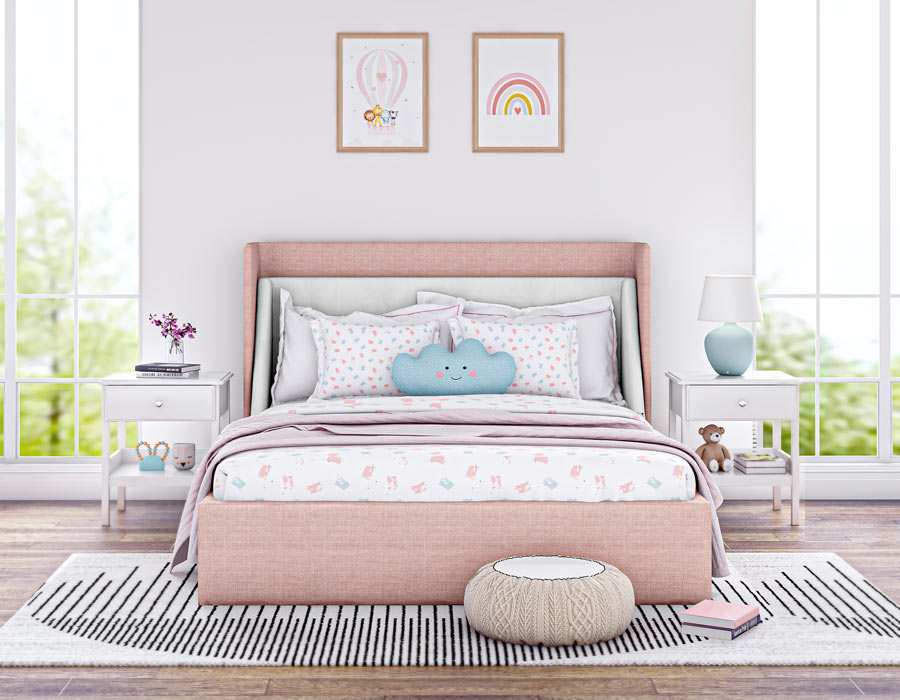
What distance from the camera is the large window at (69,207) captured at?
6.51 metres

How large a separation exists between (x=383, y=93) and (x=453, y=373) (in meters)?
1.47

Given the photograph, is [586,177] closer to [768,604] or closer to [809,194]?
[768,604]

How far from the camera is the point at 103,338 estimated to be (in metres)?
7.30

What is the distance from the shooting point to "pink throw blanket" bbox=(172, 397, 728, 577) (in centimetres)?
300

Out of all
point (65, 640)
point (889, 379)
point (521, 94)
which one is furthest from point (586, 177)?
point (65, 640)

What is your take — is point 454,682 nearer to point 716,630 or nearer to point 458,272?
point 716,630

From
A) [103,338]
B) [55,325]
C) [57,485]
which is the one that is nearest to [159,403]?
[57,485]

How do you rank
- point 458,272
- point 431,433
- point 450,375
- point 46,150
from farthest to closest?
point 46,150
point 458,272
point 450,375
point 431,433

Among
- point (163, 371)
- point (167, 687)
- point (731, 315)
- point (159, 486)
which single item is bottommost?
point (167, 687)

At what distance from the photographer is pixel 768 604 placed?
2939 millimetres

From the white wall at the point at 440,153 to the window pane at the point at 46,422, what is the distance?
9.95 feet

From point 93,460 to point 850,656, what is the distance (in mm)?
3436

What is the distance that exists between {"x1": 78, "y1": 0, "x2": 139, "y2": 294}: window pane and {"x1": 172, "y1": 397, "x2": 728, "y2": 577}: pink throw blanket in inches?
137

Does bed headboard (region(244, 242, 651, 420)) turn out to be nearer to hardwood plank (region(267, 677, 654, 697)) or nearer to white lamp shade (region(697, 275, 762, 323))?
white lamp shade (region(697, 275, 762, 323))
